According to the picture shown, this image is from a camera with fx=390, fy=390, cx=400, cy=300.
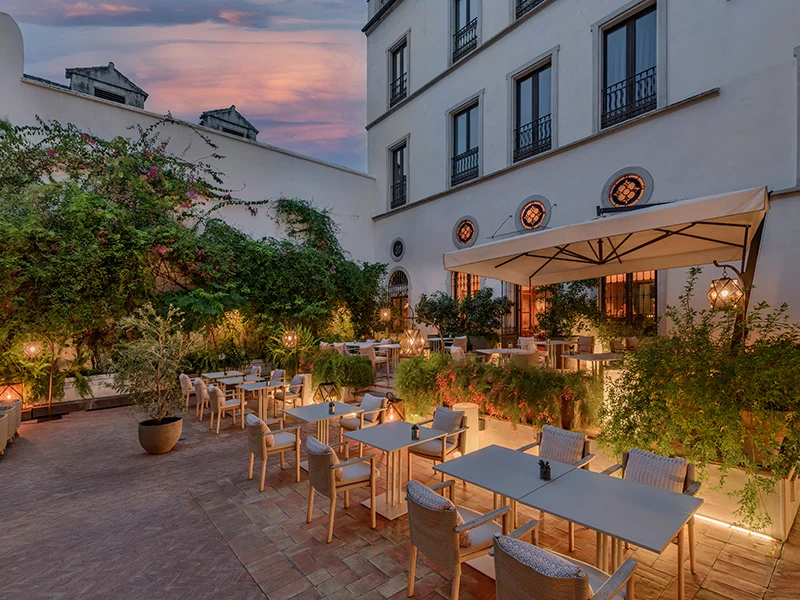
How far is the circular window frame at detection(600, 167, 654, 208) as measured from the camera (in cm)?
842

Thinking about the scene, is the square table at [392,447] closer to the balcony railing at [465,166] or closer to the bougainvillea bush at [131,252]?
the bougainvillea bush at [131,252]

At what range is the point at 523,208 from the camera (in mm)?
10914

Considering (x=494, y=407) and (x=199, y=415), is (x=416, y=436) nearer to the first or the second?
(x=494, y=407)

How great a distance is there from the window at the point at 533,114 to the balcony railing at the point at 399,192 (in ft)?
17.4

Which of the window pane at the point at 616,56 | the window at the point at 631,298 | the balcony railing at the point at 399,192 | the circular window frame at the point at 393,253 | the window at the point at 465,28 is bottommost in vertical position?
the window at the point at 631,298

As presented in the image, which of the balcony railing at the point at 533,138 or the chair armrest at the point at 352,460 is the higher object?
the balcony railing at the point at 533,138

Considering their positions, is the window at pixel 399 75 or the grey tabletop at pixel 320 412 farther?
the window at pixel 399 75

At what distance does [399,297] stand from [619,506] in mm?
12638

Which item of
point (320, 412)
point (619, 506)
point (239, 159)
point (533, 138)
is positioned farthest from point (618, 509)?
point (239, 159)

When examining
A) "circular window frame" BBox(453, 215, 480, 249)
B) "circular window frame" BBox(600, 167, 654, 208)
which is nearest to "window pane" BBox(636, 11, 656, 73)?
"circular window frame" BBox(600, 167, 654, 208)

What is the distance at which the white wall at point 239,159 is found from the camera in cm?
948

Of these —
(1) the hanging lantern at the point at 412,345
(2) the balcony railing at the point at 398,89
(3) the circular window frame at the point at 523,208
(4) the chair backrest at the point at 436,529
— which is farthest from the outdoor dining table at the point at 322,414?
(2) the balcony railing at the point at 398,89

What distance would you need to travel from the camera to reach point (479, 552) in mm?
2484

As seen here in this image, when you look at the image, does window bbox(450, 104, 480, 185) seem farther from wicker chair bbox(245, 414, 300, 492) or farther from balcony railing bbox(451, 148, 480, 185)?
wicker chair bbox(245, 414, 300, 492)
